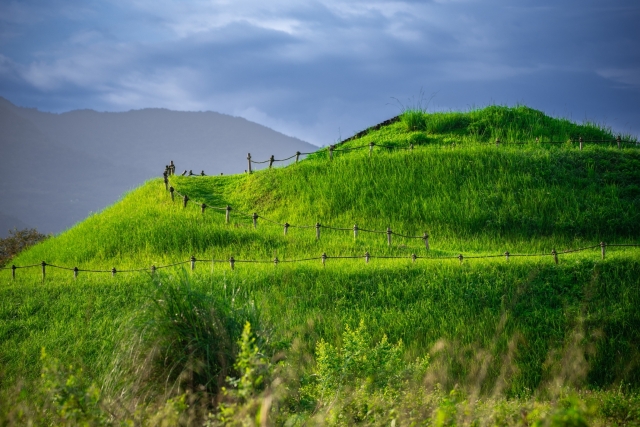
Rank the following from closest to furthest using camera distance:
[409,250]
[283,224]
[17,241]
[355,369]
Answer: [355,369]
[409,250]
[283,224]
[17,241]

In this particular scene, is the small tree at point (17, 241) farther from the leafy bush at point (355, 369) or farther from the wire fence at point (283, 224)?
the leafy bush at point (355, 369)

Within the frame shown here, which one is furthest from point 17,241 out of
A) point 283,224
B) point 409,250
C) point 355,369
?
point 355,369

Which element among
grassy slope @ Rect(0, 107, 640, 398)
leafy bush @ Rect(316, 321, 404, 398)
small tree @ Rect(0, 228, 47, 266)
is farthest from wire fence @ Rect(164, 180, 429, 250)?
small tree @ Rect(0, 228, 47, 266)

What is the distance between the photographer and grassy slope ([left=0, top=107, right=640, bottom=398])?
15773 mm

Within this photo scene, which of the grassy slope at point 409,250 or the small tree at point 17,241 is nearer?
the grassy slope at point 409,250

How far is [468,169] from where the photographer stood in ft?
93.9

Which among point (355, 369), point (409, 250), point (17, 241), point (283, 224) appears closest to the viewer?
point (355, 369)

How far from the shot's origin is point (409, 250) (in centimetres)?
2264

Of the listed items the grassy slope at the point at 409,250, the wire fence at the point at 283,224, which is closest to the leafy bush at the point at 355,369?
the grassy slope at the point at 409,250

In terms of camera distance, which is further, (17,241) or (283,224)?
(17,241)

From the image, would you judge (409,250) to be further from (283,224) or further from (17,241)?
(17,241)

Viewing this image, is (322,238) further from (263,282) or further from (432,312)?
(432,312)

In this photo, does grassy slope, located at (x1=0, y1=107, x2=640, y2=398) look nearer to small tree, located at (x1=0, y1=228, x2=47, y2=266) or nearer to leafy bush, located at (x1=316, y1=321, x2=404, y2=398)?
leafy bush, located at (x1=316, y1=321, x2=404, y2=398)

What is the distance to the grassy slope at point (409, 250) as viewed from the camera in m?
15.8
